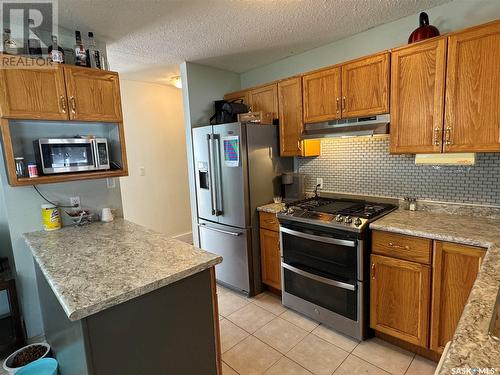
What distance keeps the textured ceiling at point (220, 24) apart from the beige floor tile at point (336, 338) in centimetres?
248

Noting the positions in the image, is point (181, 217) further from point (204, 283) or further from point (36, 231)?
point (204, 283)

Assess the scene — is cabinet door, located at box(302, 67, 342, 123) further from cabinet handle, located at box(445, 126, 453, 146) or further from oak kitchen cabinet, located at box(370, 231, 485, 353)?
oak kitchen cabinet, located at box(370, 231, 485, 353)

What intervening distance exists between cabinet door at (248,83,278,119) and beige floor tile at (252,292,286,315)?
72.6 inches

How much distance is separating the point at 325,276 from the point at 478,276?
4.01ft

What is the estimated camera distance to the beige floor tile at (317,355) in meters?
1.92

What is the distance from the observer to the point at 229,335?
2299 mm

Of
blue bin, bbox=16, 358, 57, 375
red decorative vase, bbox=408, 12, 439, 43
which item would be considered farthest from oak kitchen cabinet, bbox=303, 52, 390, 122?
blue bin, bbox=16, 358, 57, 375

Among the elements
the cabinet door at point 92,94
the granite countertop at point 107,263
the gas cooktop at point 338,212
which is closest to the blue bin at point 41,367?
the granite countertop at point 107,263

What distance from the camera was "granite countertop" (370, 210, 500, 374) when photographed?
697 mm

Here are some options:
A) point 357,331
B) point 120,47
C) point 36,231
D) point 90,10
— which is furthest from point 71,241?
point 357,331

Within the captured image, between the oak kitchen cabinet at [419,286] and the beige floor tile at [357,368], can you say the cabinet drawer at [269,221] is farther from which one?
the beige floor tile at [357,368]

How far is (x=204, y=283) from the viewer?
1.42m

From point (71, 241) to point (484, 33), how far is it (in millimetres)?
2896

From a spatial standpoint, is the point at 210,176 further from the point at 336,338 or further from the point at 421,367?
the point at 421,367
